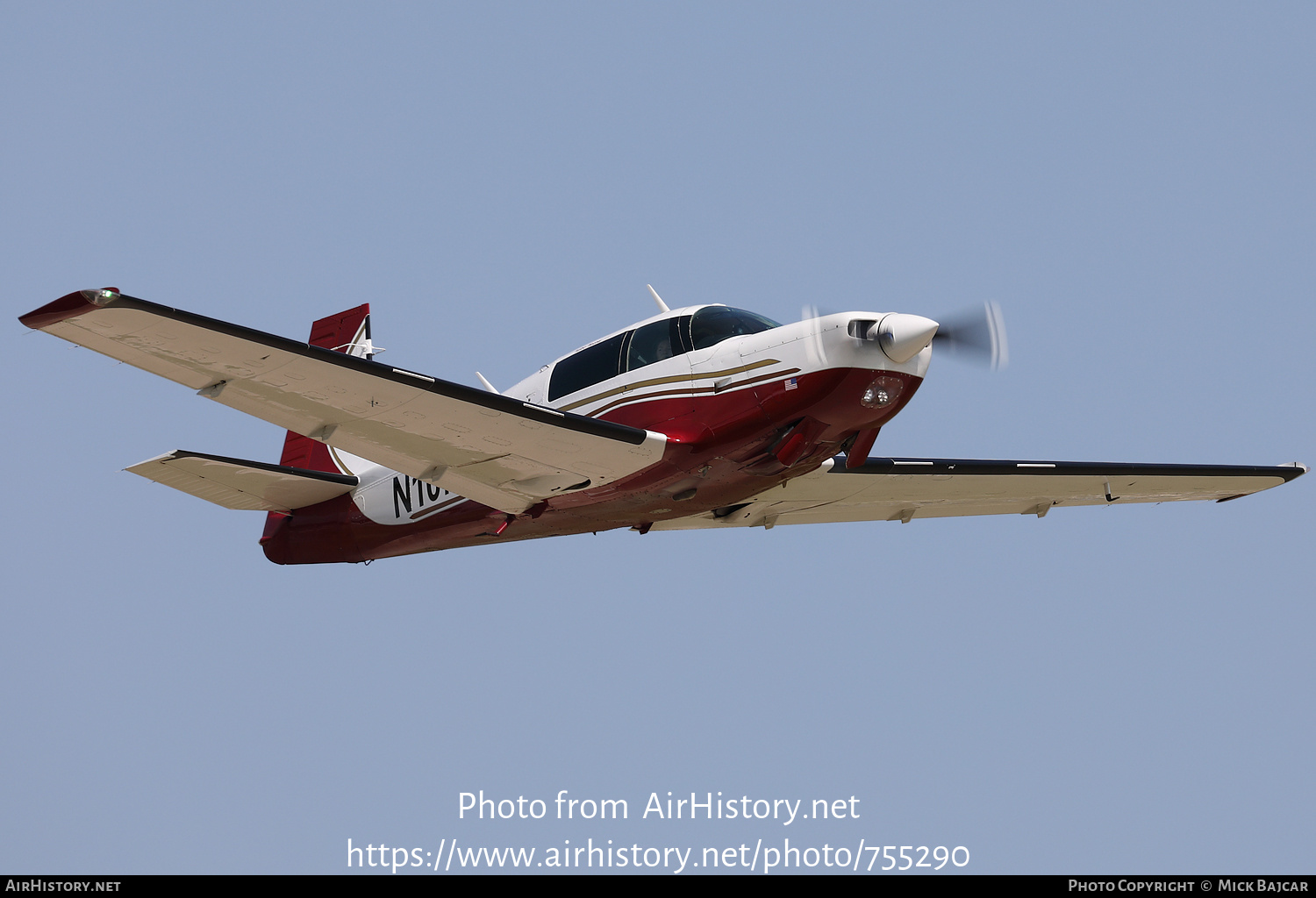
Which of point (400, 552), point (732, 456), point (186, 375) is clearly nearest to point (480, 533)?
point (400, 552)

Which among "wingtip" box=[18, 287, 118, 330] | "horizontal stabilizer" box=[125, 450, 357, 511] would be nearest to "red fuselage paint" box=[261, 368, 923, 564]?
"horizontal stabilizer" box=[125, 450, 357, 511]

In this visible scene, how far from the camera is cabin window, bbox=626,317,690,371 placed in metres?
16.9

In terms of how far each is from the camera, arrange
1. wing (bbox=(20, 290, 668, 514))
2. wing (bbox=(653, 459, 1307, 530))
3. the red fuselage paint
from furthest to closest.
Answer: wing (bbox=(653, 459, 1307, 530))
the red fuselage paint
wing (bbox=(20, 290, 668, 514))

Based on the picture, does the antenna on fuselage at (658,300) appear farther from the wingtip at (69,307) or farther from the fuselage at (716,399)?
the wingtip at (69,307)

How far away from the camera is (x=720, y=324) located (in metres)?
16.8

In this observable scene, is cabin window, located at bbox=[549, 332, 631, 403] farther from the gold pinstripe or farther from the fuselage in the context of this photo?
the gold pinstripe

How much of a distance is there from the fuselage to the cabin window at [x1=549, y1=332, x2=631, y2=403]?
2cm

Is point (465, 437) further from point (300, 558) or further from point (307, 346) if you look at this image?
point (300, 558)

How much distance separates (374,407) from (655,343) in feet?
12.7

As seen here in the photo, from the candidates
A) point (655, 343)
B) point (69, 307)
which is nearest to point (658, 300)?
point (655, 343)

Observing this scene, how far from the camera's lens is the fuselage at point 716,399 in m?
15.8

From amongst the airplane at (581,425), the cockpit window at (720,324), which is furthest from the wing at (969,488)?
the cockpit window at (720,324)
